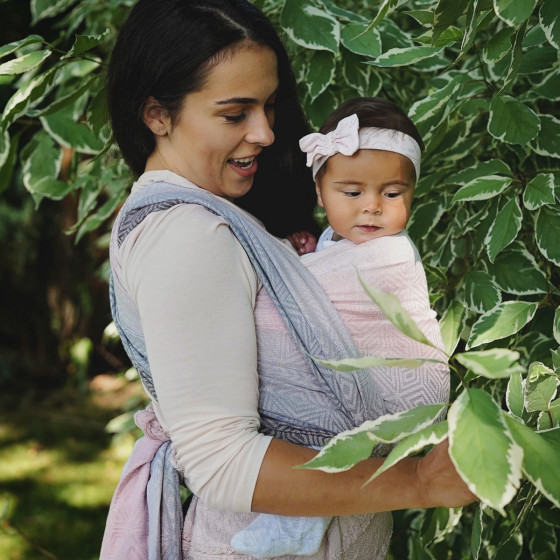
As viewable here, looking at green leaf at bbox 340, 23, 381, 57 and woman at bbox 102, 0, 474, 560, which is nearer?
woman at bbox 102, 0, 474, 560

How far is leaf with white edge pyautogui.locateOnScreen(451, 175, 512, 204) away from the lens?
4.62 ft

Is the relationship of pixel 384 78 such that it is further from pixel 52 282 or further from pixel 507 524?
pixel 52 282

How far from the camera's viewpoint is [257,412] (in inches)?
43.2

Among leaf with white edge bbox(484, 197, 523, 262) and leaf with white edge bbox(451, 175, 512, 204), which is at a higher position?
leaf with white edge bbox(451, 175, 512, 204)

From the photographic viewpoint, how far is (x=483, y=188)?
1.42 meters

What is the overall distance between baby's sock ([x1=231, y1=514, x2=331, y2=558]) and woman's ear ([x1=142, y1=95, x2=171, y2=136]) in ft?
2.24

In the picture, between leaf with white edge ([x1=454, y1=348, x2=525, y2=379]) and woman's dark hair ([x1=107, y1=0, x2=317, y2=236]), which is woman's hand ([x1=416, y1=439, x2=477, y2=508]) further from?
woman's dark hair ([x1=107, y1=0, x2=317, y2=236])

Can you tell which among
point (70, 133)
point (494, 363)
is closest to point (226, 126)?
point (70, 133)

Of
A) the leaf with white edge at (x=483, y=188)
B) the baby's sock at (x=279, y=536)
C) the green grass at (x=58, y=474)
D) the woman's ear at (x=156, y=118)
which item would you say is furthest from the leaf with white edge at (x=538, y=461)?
the green grass at (x=58, y=474)

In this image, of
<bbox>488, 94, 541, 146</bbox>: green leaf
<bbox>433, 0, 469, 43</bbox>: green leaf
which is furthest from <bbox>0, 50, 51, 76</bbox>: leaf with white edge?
Result: <bbox>488, 94, 541, 146</bbox>: green leaf

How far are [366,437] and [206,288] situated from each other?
341 mm

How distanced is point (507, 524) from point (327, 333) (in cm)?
80

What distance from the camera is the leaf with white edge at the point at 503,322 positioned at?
1.30 metres

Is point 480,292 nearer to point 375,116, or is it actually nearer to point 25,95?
point 375,116
